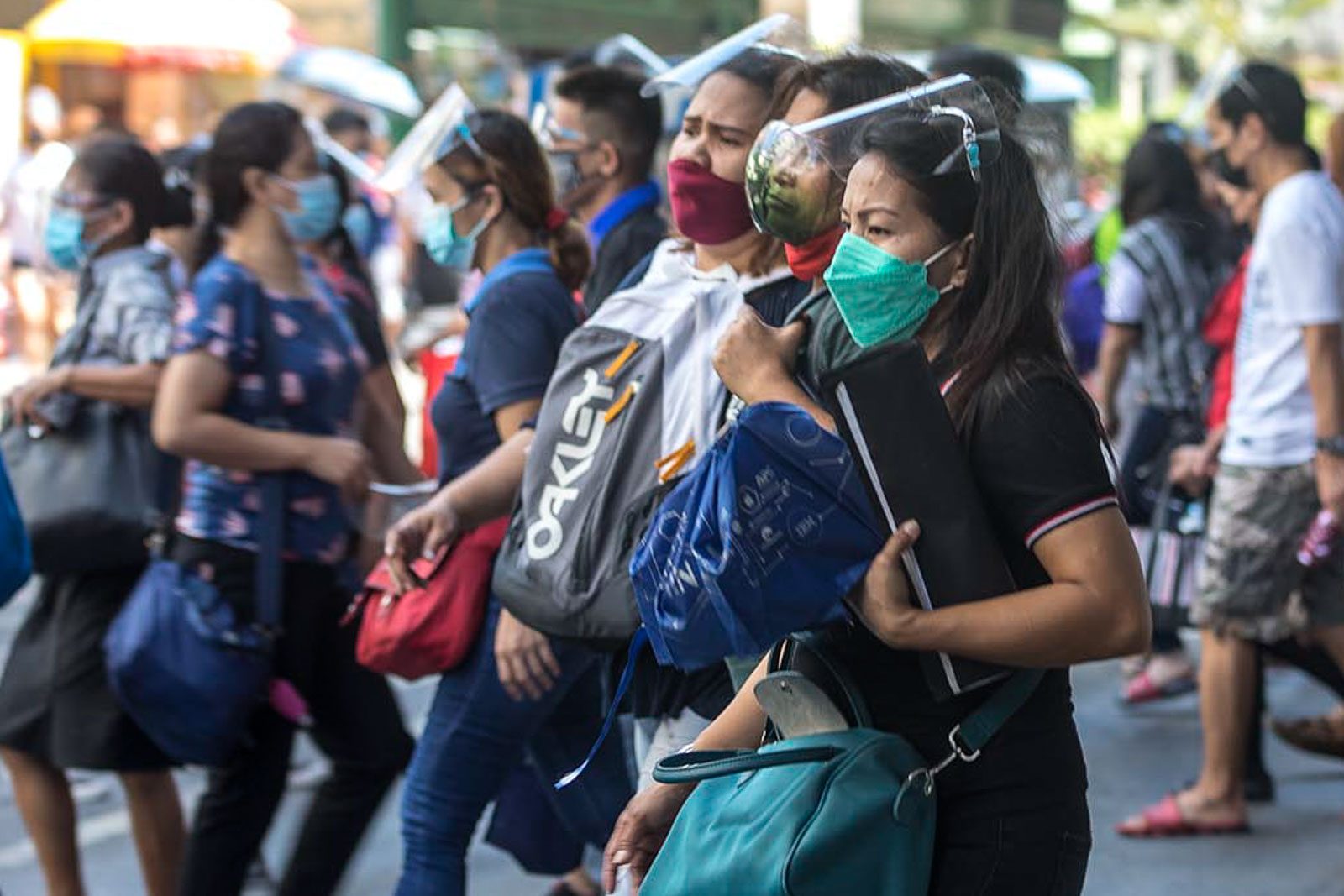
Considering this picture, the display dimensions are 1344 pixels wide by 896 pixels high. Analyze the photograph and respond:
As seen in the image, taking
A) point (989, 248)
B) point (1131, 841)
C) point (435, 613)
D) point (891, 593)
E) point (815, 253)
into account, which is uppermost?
point (989, 248)

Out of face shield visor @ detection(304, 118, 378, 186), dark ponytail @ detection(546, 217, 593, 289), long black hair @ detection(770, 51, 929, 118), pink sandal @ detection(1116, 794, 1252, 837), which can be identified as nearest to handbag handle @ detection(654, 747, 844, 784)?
long black hair @ detection(770, 51, 929, 118)

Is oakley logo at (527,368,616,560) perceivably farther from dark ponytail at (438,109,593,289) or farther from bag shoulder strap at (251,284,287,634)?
bag shoulder strap at (251,284,287,634)

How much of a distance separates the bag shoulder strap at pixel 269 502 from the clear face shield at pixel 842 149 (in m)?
1.76

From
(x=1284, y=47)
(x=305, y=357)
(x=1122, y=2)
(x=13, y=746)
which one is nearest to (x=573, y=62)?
(x=305, y=357)

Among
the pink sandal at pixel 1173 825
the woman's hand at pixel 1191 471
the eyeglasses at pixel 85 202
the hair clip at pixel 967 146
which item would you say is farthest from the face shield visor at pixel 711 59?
the pink sandal at pixel 1173 825

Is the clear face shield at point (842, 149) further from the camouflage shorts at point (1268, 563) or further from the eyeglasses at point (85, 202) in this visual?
the camouflage shorts at point (1268, 563)

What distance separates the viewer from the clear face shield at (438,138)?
4.29m

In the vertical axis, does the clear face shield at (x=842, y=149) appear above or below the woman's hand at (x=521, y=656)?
above

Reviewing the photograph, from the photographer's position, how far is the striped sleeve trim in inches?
93.8

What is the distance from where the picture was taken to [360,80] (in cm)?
896

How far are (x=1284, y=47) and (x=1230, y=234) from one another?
28523mm

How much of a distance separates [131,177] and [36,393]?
67cm

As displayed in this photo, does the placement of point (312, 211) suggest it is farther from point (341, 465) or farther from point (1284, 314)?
point (1284, 314)

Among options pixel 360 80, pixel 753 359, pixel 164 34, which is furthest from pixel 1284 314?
pixel 164 34
